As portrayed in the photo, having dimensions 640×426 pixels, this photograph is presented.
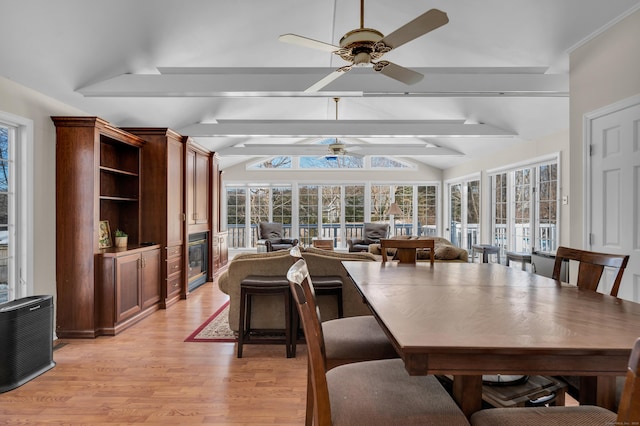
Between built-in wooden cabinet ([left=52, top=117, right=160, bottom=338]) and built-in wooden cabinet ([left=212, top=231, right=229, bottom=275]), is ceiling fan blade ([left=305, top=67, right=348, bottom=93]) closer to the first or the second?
built-in wooden cabinet ([left=52, top=117, right=160, bottom=338])

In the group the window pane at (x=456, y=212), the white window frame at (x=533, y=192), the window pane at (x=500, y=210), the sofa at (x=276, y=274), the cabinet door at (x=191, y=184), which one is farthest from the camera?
the window pane at (x=456, y=212)

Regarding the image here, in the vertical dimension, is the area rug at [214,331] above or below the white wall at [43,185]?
below

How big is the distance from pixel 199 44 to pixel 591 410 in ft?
12.1

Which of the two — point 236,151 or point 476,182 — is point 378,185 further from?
point 236,151

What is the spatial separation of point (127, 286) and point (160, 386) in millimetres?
1610

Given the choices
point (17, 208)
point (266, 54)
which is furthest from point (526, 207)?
point (17, 208)

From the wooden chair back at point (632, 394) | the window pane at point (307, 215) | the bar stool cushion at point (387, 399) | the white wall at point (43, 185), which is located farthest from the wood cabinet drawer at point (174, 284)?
the wooden chair back at point (632, 394)

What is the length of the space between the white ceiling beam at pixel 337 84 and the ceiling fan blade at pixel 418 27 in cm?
147

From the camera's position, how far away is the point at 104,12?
8.73ft

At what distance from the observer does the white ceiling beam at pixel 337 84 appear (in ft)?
12.0

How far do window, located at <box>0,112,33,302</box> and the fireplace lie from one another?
245 cm

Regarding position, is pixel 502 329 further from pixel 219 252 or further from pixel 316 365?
pixel 219 252

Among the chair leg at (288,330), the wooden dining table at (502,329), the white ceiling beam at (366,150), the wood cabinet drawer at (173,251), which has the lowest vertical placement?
the chair leg at (288,330)

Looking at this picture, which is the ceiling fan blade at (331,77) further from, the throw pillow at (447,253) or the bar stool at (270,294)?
the throw pillow at (447,253)
